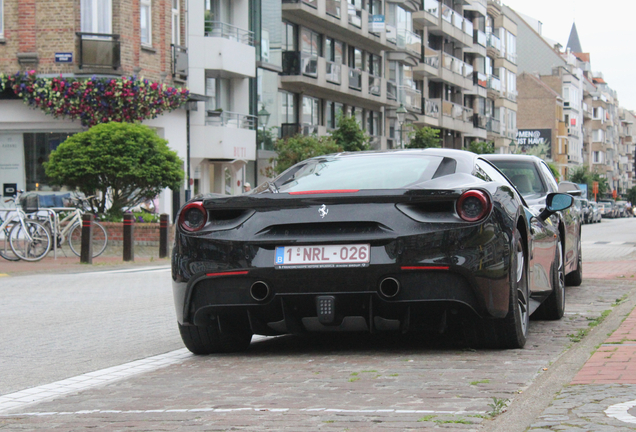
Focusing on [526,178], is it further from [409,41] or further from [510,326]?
[409,41]

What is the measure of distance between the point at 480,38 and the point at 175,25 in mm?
48194

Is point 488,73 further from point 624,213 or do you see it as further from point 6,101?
point 6,101

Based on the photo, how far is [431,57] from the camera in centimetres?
6506

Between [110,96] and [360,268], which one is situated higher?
[110,96]

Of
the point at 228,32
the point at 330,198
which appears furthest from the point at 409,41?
the point at 330,198

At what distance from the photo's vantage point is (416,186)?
613cm

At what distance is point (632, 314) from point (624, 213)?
3737 inches

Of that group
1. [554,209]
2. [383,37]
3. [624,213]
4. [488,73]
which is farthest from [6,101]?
[624,213]

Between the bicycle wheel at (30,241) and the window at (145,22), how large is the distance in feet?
41.2

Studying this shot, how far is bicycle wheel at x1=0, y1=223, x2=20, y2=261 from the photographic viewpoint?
19.0 m

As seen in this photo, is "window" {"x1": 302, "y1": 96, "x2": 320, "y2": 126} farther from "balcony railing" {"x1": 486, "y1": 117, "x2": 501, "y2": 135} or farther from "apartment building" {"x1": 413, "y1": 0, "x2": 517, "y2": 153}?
"balcony railing" {"x1": 486, "y1": 117, "x2": 501, "y2": 135}

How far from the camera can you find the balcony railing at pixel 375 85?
5200 cm

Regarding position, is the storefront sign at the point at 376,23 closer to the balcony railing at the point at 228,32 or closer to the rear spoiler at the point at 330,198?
the balcony railing at the point at 228,32

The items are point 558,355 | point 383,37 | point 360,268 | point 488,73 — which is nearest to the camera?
point 360,268
